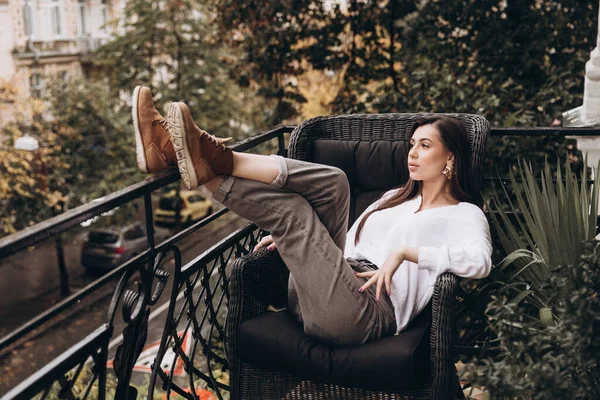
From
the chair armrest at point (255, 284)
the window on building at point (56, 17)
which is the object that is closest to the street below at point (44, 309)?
the window on building at point (56, 17)

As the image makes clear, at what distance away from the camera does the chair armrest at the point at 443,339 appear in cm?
214

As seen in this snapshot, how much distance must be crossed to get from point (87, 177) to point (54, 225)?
15.8 metres

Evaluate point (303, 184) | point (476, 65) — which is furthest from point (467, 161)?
point (476, 65)

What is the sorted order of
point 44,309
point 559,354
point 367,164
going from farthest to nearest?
point 44,309, point 367,164, point 559,354

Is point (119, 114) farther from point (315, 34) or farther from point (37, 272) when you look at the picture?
point (315, 34)

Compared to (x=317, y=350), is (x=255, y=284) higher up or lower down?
higher up

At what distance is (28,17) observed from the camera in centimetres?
2119

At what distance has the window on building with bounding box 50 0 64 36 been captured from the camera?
2233cm

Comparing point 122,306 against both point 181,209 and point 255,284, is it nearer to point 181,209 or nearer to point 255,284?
point 255,284

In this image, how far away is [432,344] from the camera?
7.16 feet

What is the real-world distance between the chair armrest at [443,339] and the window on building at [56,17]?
22508 mm

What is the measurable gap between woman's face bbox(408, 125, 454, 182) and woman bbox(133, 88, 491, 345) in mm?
172

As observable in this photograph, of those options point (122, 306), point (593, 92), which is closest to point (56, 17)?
point (593, 92)

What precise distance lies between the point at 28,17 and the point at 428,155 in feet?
69.8
